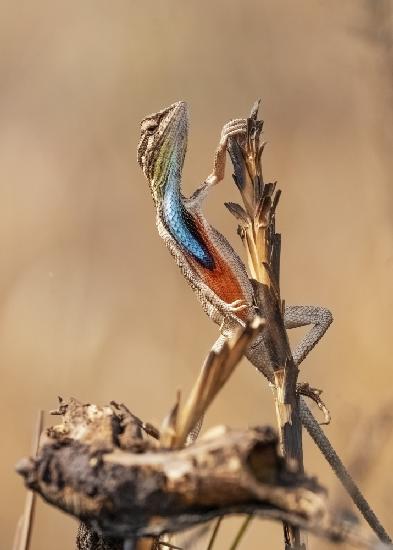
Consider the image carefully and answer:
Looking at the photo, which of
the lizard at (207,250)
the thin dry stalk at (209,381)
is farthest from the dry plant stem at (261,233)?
the thin dry stalk at (209,381)

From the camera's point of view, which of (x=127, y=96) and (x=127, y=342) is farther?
(x=127, y=96)

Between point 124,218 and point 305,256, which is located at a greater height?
point 124,218

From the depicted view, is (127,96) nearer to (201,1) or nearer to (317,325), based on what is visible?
(201,1)

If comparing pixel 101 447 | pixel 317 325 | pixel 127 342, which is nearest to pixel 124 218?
pixel 127 342

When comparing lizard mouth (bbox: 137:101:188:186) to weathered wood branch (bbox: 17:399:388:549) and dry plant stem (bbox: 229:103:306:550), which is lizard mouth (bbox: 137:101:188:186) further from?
weathered wood branch (bbox: 17:399:388:549)

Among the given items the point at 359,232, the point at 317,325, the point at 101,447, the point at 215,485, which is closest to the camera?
the point at 215,485

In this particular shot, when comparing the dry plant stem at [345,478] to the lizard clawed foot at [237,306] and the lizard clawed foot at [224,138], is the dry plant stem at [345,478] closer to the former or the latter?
the lizard clawed foot at [237,306]

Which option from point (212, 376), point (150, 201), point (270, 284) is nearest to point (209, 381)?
point (212, 376)

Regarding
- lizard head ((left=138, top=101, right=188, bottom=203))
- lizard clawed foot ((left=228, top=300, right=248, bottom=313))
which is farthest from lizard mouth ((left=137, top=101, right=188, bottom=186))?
lizard clawed foot ((left=228, top=300, right=248, bottom=313))
